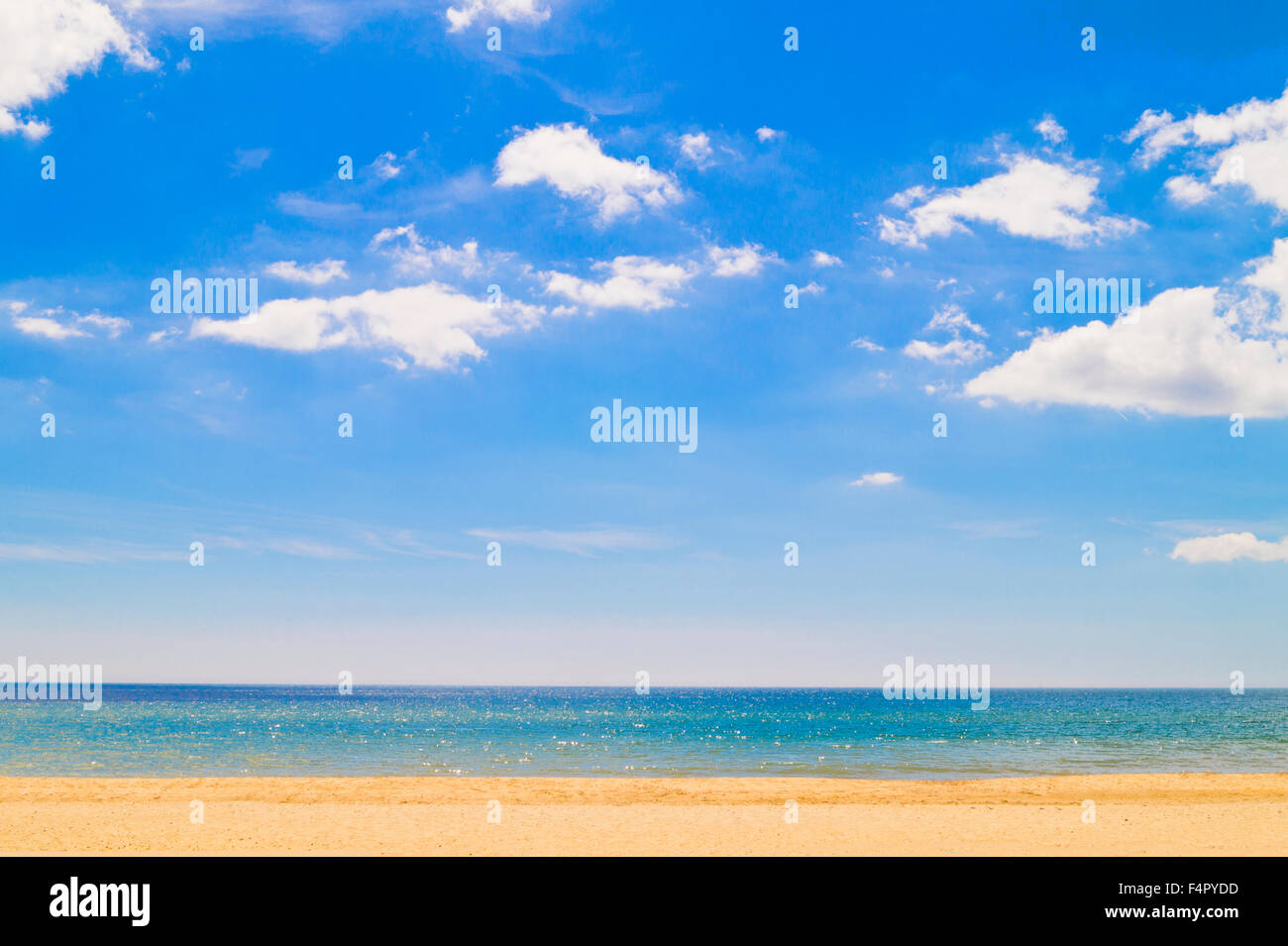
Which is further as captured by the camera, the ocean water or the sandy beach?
the ocean water

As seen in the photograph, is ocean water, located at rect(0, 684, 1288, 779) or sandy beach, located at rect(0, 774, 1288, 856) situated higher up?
sandy beach, located at rect(0, 774, 1288, 856)

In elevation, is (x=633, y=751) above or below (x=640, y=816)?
below

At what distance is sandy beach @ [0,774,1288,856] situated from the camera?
731 inches

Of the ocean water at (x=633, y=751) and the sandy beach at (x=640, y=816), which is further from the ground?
the sandy beach at (x=640, y=816)

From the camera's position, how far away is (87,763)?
4628 cm

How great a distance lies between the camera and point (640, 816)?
→ 79.2ft

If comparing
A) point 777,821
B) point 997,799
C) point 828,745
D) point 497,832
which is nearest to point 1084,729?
point 828,745

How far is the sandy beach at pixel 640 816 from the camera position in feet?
61.0

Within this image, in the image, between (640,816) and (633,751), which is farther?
(633,751)
